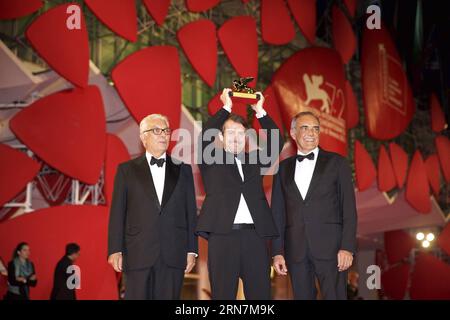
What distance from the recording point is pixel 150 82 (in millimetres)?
9609

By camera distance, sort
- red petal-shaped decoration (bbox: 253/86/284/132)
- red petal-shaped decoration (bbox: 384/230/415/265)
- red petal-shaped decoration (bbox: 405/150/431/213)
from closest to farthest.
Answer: red petal-shaped decoration (bbox: 253/86/284/132), red petal-shaped decoration (bbox: 405/150/431/213), red petal-shaped decoration (bbox: 384/230/415/265)

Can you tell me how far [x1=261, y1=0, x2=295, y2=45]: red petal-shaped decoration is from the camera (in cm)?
1256

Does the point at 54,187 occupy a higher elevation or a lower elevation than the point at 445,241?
higher

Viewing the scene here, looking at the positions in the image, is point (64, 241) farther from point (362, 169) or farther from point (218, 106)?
point (362, 169)

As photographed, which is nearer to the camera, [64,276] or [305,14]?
[64,276]

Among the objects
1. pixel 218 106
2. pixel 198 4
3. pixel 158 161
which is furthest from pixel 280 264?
pixel 198 4

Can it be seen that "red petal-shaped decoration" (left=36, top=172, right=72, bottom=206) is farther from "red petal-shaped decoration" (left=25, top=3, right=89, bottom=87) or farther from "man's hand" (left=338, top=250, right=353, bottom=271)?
"man's hand" (left=338, top=250, right=353, bottom=271)

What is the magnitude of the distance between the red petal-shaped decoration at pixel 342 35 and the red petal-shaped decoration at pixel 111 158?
747 centimetres

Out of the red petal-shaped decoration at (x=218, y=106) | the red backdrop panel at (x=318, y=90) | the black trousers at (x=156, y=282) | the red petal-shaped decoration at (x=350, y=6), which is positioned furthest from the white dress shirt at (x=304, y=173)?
the red petal-shaped decoration at (x=350, y=6)

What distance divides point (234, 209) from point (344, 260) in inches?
33.5

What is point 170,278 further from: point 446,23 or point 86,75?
point 446,23

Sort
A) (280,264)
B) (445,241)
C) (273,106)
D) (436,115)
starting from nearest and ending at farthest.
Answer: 1. (280,264)
2. (273,106)
3. (445,241)
4. (436,115)

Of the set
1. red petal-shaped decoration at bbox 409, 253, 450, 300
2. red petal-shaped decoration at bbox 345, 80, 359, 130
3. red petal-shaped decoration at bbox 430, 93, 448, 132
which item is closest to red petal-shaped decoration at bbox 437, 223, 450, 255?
red petal-shaped decoration at bbox 409, 253, 450, 300

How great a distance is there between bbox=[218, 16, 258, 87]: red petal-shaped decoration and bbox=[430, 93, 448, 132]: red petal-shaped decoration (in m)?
11.1
